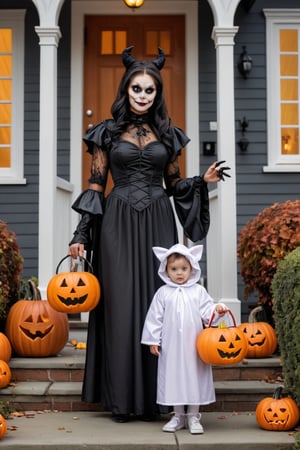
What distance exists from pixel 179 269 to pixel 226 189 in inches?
96.7

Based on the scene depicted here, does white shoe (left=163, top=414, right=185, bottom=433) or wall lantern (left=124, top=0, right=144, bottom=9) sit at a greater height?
wall lantern (left=124, top=0, right=144, bottom=9)

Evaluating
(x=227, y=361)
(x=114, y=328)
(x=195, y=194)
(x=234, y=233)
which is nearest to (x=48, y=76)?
(x=234, y=233)

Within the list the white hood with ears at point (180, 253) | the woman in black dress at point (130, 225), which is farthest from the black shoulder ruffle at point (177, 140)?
the white hood with ears at point (180, 253)

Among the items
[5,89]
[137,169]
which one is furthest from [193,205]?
[5,89]

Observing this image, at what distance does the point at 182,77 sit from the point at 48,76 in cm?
194

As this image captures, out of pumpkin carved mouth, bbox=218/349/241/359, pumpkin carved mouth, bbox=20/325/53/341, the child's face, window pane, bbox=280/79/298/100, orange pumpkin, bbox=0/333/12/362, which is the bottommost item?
orange pumpkin, bbox=0/333/12/362

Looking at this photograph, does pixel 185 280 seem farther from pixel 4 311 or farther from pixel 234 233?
pixel 234 233

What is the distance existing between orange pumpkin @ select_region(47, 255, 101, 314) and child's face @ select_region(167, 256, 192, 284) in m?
0.48

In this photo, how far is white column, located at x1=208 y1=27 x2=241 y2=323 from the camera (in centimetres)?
631

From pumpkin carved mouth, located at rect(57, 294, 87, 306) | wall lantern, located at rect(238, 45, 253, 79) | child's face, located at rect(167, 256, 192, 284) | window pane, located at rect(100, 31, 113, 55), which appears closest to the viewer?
child's face, located at rect(167, 256, 192, 284)

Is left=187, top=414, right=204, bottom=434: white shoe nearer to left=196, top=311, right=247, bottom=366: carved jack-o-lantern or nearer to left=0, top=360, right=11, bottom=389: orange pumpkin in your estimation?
left=196, top=311, right=247, bottom=366: carved jack-o-lantern

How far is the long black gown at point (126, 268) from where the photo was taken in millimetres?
4238

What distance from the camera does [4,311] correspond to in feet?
17.4

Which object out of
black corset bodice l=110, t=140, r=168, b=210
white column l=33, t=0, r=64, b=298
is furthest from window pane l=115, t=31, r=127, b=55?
black corset bodice l=110, t=140, r=168, b=210
